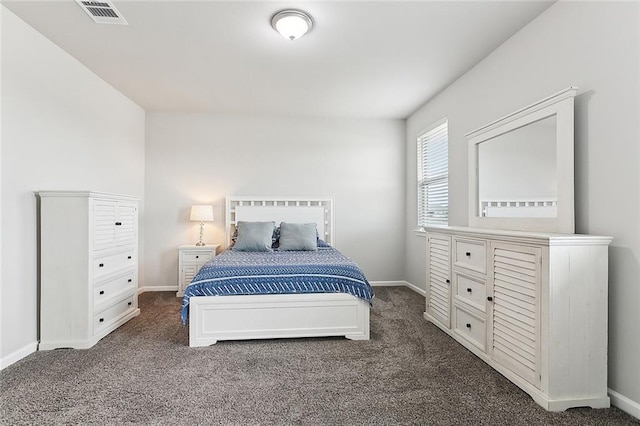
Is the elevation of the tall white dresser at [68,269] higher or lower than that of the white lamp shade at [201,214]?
lower

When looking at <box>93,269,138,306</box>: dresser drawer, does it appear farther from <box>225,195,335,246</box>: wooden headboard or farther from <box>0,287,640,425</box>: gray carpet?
<box>225,195,335,246</box>: wooden headboard

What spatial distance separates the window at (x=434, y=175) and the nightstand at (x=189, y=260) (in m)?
2.92

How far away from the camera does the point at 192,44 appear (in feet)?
9.27

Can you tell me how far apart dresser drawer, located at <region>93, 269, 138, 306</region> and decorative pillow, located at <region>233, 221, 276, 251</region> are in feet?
3.69

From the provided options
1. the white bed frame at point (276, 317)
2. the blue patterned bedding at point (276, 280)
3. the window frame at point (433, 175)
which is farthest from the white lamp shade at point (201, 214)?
the window frame at point (433, 175)

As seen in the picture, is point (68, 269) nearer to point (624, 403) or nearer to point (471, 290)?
point (471, 290)

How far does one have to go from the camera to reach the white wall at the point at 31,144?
95.0 inches

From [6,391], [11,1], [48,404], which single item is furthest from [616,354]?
[11,1]

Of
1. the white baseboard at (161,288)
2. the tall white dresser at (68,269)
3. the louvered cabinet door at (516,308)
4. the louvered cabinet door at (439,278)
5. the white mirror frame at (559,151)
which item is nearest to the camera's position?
the louvered cabinet door at (516,308)

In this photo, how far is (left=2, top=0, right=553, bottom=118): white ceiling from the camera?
2355 mm

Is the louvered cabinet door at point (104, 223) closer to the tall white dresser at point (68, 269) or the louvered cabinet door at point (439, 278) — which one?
the tall white dresser at point (68, 269)

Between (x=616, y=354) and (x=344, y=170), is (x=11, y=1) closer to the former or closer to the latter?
(x=344, y=170)

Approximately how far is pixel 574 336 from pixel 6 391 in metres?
3.37

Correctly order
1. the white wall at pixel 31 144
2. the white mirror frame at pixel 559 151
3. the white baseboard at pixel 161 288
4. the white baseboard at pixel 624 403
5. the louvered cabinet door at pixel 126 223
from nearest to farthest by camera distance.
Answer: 1. the white baseboard at pixel 624 403
2. the white mirror frame at pixel 559 151
3. the white wall at pixel 31 144
4. the louvered cabinet door at pixel 126 223
5. the white baseboard at pixel 161 288
